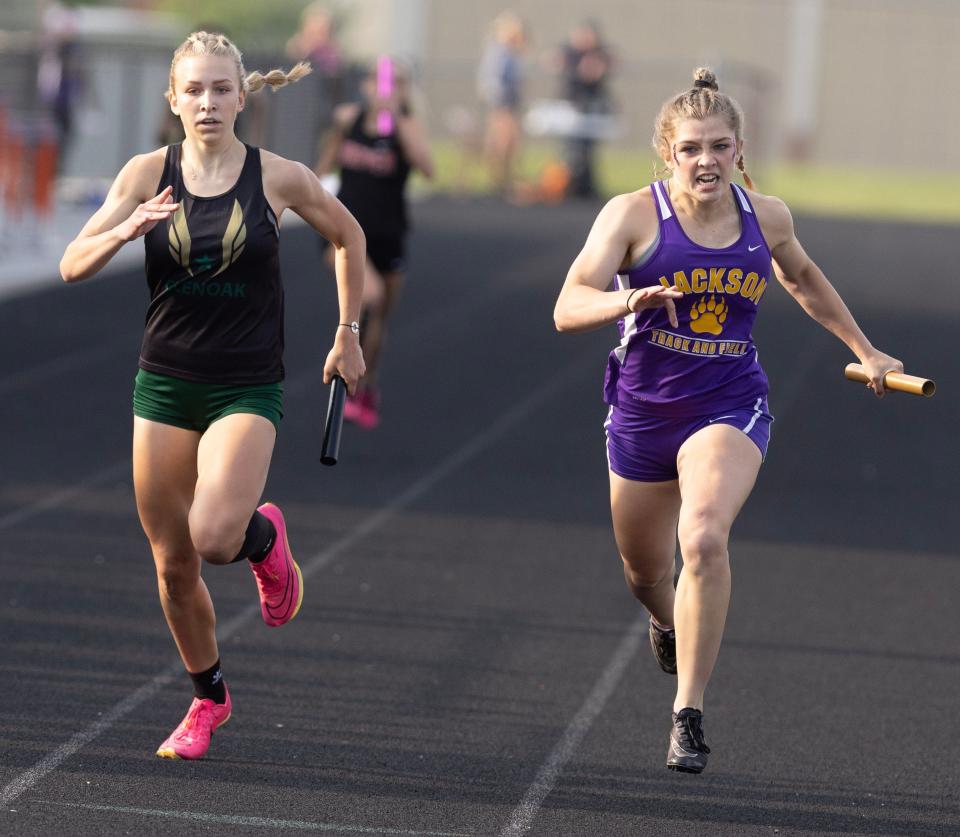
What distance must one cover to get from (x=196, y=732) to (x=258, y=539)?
601 mm

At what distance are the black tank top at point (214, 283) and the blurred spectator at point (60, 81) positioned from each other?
16044 mm

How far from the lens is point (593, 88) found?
89.8ft

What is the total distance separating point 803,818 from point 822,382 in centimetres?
904

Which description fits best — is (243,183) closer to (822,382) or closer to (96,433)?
(96,433)

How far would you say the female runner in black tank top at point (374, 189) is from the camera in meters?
10.9

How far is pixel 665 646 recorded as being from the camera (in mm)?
5988

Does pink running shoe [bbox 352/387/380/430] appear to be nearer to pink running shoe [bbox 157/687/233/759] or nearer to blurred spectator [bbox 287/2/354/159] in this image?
pink running shoe [bbox 157/687/233/759]

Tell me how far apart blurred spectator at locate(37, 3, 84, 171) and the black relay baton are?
627 inches

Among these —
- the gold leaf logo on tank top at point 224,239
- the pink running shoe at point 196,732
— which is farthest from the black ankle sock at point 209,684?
the gold leaf logo on tank top at point 224,239

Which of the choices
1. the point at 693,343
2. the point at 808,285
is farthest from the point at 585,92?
the point at 693,343

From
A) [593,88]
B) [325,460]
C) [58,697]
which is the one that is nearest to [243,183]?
[325,460]

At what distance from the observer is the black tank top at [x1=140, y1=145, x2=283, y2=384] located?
16.6ft

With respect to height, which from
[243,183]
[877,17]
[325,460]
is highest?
[243,183]

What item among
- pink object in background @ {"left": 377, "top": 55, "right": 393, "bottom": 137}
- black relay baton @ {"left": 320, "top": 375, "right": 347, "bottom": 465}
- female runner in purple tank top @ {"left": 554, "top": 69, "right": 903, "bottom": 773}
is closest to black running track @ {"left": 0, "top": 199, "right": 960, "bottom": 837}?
female runner in purple tank top @ {"left": 554, "top": 69, "right": 903, "bottom": 773}
